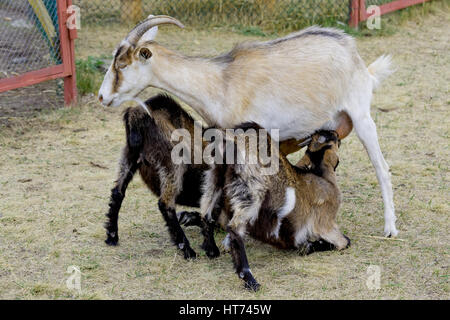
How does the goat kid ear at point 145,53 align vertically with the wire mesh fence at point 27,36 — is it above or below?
above

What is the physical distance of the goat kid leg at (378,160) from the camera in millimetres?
4680

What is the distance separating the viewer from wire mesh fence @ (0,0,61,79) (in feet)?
23.5

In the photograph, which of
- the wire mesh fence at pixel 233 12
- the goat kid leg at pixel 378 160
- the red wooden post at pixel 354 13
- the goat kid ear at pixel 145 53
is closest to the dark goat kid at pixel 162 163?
the goat kid ear at pixel 145 53

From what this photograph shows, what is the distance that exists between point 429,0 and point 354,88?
6.45m

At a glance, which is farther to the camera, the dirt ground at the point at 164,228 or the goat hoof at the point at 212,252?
the goat hoof at the point at 212,252

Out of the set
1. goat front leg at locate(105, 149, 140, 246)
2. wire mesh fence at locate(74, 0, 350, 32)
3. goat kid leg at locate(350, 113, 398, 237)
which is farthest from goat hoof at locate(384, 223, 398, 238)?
wire mesh fence at locate(74, 0, 350, 32)

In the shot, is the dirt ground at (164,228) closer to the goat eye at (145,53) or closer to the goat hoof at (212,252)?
the goat hoof at (212,252)

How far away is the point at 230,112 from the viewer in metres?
4.34

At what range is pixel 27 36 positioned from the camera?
8.28m

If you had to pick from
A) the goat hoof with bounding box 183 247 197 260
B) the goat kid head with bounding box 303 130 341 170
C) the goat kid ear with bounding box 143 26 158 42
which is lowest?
the goat hoof with bounding box 183 247 197 260

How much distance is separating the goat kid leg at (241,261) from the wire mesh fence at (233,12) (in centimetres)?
580

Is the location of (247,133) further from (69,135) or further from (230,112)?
(69,135)

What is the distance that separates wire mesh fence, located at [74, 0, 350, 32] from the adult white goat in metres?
4.73

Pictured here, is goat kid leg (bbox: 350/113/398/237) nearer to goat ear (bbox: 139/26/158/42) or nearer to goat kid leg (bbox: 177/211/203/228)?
goat kid leg (bbox: 177/211/203/228)
